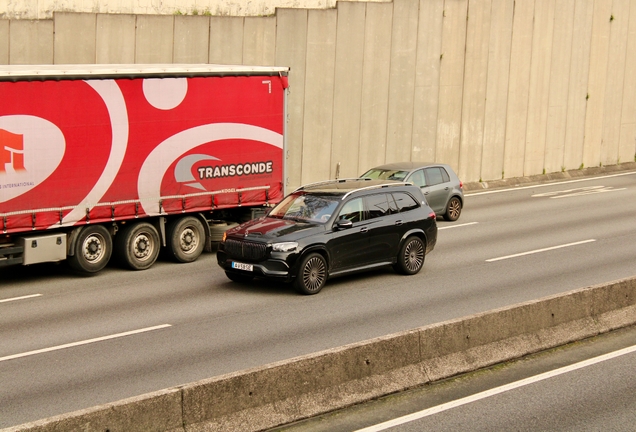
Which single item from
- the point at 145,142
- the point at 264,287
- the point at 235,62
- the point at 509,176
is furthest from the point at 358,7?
the point at 264,287

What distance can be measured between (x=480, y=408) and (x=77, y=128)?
9853mm

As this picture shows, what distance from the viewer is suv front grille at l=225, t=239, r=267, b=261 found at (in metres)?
16.0

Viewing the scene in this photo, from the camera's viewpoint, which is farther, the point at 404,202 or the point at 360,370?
the point at 404,202

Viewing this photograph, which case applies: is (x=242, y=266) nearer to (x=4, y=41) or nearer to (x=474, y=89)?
(x=4, y=41)

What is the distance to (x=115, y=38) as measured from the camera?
78.3 ft

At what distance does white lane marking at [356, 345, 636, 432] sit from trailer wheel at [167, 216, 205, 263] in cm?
919

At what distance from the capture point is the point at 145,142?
18203mm

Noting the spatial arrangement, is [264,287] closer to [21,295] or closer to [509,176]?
[21,295]

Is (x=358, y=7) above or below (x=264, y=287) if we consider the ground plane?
above

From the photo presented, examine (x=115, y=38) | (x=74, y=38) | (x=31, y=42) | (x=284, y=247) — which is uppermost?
(x=115, y=38)

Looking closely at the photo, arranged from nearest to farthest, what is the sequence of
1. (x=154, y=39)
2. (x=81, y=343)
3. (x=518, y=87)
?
(x=81, y=343) → (x=154, y=39) → (x=518, y=87)

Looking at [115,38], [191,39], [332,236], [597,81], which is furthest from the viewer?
[597,81]

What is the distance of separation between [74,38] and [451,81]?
12.8 metres

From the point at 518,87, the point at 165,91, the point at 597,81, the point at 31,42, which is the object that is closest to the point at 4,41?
the point at 31,42
